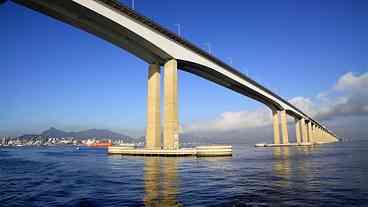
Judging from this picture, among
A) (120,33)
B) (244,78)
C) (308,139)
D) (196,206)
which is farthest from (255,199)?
(308,139)

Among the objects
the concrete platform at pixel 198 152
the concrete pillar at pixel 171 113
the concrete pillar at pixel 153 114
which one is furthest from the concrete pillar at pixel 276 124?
the concrete pillar at pixel 153 114

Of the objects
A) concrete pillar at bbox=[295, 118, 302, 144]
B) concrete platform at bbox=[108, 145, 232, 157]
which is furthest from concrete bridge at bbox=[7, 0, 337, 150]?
concrete pillar at bbox=[295, 118, 302, 144]

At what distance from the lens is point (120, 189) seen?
51.1 ft

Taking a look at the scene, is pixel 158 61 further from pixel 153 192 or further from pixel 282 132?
pixel 282 132

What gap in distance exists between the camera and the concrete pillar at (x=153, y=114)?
5422 cm

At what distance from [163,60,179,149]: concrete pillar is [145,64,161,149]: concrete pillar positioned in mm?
1810

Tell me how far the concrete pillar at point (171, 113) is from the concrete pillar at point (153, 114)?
181 centimetres

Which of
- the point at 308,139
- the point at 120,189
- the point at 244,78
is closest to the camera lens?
the point at 120,189

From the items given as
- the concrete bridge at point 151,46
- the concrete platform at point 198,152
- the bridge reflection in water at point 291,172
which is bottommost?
the bridge reflection in water at point 291,172

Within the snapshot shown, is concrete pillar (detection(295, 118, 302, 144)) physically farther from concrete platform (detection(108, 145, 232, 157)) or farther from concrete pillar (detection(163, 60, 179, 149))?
concrete pillar (detection(163, 60, 179, 149))

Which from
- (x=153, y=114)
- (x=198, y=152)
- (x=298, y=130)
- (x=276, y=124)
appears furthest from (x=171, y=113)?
(x=298, y=130)

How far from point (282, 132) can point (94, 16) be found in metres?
104

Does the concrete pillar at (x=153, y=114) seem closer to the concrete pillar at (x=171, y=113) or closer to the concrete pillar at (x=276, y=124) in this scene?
the concrete pillar at (x=171, y=113)

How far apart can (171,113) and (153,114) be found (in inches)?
142
